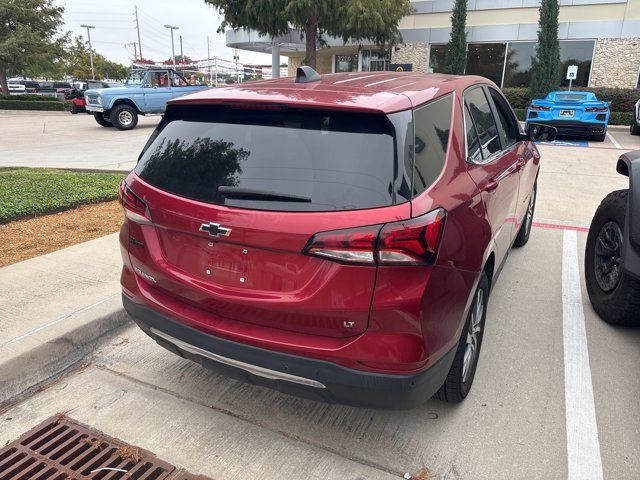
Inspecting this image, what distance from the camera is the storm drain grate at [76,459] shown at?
2.30 m

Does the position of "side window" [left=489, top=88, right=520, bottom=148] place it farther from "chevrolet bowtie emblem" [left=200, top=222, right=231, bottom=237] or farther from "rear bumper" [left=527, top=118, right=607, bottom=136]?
"rear bumper" [left=527, top=118, right=607, bottom=136]

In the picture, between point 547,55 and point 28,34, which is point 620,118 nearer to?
point 547,55

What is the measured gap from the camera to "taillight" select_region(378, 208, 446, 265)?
1.90 m

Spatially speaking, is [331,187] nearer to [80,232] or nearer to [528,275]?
[528,275]

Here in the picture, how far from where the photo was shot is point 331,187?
202 centimetres

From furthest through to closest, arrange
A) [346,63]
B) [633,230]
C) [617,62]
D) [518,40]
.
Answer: [346,63]
[518,40]
[617,62]
[633,230]

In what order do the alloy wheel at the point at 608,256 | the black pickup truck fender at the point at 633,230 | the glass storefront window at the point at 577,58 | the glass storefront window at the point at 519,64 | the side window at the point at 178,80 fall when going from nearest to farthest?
the black pickup truck fender at the point at 633,230 → the alloy wheel at the point at 608,256 → the side window at the point at 178,80 → the glass storefront window at the point at 577,58 → the glass storefront window at the point at 519,64

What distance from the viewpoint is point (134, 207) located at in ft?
8.13

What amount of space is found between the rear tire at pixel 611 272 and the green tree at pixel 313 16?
16255mm

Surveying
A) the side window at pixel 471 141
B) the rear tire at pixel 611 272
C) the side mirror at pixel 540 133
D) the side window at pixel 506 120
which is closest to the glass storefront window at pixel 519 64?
the side mirror at pixel 540 133

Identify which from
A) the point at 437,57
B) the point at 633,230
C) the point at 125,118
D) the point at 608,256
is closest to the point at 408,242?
the point at 633,230

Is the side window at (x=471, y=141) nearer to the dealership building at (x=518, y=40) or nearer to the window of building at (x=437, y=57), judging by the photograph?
the dealership building at (x=518, y=40)

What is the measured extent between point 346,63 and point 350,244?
2769 cm

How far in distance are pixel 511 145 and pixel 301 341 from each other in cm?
272
